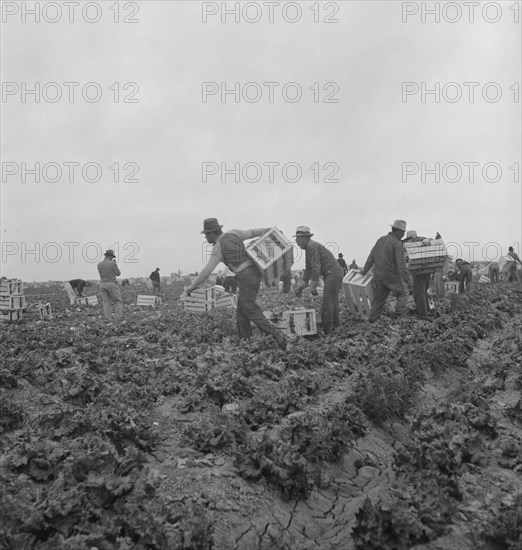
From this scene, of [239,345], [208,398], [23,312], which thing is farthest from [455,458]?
[23,312]

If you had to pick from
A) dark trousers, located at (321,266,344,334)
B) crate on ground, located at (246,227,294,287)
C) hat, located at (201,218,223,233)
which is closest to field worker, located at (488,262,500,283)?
dark trousers, located at (321,266,344,334)

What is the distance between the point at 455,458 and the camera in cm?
387

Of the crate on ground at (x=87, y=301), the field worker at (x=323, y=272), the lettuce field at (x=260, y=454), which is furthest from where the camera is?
the crate on ground at (x=87, y=301)

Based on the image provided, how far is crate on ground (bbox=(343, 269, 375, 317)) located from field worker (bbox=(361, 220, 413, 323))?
0.66m

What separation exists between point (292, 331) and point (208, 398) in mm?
4214

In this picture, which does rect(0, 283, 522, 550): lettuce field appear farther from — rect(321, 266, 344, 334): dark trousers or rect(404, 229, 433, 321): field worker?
rect(404, 229, 433, 321): field worker

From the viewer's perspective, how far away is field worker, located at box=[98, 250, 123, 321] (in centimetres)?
1417

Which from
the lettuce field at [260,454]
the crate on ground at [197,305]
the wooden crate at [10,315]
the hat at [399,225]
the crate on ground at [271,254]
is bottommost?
the lettuce field at [260,454]

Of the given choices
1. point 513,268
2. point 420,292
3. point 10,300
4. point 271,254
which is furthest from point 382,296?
point 513,268

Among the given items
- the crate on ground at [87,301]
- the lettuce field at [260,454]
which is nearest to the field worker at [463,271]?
the lettuce field at [260,454]

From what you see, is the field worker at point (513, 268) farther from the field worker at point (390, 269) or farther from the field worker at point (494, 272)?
the field worker at point (390, 269)

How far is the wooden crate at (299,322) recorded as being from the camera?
369 inches

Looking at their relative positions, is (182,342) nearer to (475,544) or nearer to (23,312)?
(475,544)

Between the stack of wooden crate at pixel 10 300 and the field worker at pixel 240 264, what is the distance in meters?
9.63
